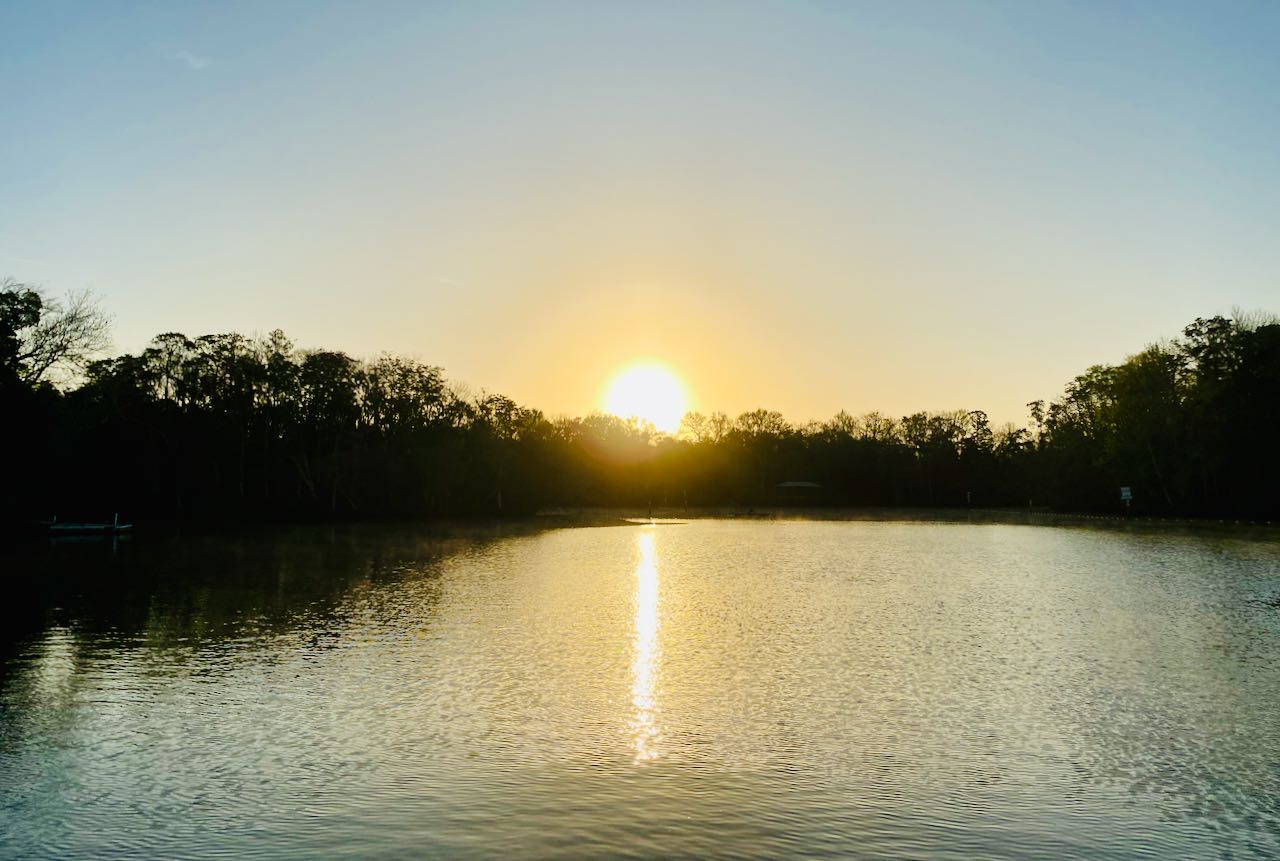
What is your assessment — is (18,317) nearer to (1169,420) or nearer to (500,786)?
(500,786)

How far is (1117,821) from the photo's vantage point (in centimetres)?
1019

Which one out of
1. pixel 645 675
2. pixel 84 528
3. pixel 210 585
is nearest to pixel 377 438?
pixel 84 528

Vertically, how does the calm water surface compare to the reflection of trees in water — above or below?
below

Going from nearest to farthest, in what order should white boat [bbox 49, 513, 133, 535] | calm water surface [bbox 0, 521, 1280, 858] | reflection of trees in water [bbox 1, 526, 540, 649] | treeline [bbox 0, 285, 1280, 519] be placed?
calm water surface [bbox 0, 521, 1280, 858], reflection of trees in water [bbox 1, 526, 540, 649], white boat [bbox 49, 513, 133, 535], treeline [bbox 0, 285, 1280, 519]

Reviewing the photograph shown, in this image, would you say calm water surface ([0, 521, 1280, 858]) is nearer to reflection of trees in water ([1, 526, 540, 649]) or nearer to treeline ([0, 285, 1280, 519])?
reflection of trees in water ([1, 526, 540, 649])

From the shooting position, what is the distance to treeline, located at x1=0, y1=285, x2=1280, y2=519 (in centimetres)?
8156

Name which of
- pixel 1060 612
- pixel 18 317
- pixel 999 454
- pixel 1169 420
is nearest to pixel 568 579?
pixel 1060 612

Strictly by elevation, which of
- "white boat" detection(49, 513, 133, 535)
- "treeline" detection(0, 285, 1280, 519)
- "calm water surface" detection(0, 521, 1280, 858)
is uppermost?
"treeline" detection(0, 285, 1280, 519)

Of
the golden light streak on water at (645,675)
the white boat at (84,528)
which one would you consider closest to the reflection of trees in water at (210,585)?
the golden light streak on water at (645,675)

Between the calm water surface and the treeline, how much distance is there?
50.2 meters

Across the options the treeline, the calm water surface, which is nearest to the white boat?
the treeline

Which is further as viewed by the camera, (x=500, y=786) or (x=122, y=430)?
(x=122, y=430)

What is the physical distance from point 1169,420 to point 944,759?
94868 millimetres

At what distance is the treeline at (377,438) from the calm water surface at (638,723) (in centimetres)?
5024
